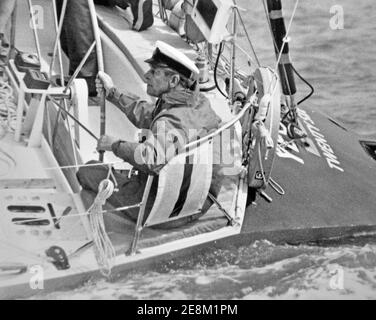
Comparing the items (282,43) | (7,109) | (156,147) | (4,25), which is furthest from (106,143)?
(4,25)

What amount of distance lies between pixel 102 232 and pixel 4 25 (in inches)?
77.8

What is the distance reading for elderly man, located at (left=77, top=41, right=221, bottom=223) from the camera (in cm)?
313

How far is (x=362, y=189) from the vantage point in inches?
162

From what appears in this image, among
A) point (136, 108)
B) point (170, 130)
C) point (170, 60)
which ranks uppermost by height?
point (170, 60)

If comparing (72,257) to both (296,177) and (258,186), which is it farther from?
(296,177)

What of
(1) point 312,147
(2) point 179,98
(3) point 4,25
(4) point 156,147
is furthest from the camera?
(3) point 4,25

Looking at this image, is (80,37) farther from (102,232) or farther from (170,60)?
(102,232)

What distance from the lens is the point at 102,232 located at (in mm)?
3266

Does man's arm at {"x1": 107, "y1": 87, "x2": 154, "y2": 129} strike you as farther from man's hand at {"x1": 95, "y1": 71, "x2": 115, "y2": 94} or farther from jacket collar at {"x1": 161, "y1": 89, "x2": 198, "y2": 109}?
jacket collar at {"x1": 161, "y1": 89, "x2": 198, "y2": 109}

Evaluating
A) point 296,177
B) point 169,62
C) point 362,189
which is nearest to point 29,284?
point 169,62

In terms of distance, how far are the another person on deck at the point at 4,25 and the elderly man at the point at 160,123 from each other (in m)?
1.36

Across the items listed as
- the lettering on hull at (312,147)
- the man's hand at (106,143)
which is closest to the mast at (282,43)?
the lettering on hull at (312,147)

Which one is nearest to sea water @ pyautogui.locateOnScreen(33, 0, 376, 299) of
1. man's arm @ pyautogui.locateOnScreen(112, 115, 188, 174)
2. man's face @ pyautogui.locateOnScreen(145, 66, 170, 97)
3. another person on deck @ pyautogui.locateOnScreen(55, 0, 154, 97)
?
man's arm @ pyautogui.locateOnScreen(112, 115, 188, 174)
